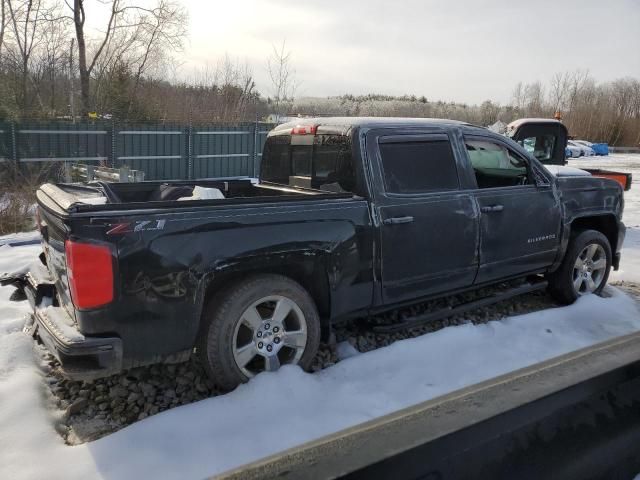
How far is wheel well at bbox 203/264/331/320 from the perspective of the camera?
3508 millimetres

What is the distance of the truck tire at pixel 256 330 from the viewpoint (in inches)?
134

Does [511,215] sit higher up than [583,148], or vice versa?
[583,148]

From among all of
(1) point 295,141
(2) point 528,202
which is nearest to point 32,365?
(1) point 295,141

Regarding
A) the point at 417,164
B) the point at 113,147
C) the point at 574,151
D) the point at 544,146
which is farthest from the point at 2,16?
the point at 574,151

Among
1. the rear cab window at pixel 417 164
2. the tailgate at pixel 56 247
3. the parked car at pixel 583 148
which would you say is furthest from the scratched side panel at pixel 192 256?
the parked car at pixel 583 148

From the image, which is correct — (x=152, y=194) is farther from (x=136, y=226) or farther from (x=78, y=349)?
(x=78, y=349)

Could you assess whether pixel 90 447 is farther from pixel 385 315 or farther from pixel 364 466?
pixel 385 315

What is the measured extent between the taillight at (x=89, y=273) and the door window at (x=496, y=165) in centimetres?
329

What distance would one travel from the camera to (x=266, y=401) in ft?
11.1

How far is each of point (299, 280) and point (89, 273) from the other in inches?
55.5

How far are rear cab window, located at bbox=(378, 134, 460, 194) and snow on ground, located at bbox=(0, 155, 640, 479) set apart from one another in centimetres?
121

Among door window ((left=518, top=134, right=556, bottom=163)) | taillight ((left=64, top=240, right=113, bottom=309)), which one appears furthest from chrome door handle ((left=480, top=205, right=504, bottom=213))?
door window ((left=518, top=134, right=556, bottom=163))

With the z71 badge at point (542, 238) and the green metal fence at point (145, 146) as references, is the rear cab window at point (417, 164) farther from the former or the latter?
the green metal fence at point (145, 146)

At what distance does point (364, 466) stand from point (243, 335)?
2090 mm
